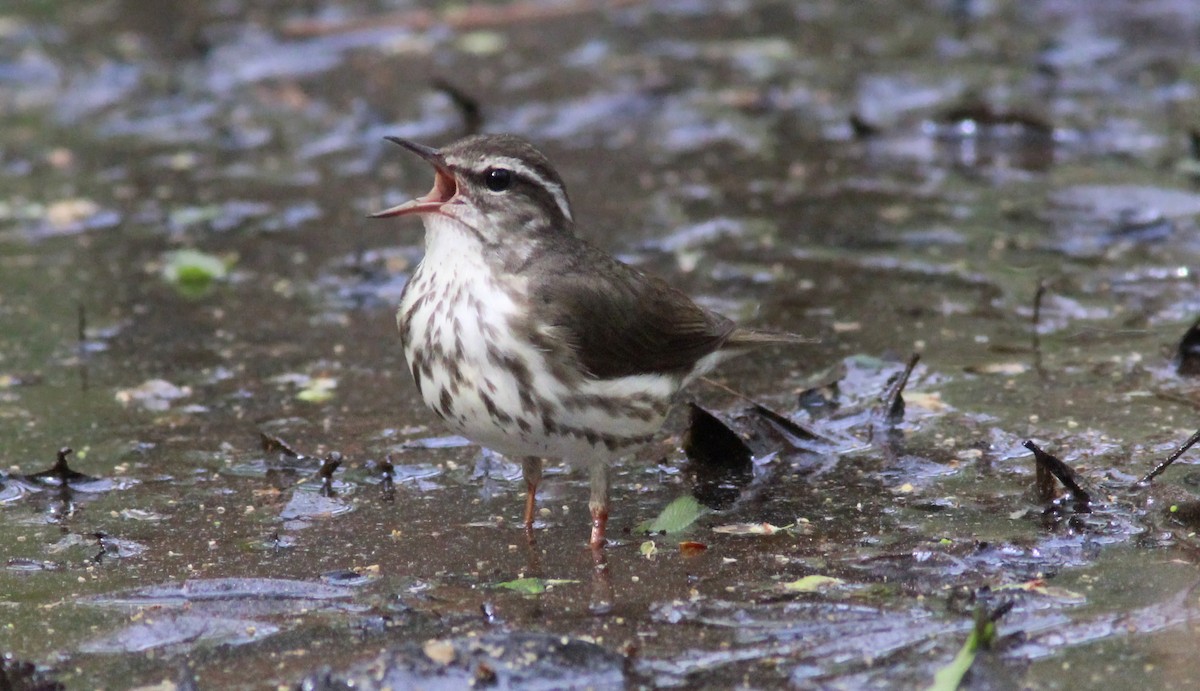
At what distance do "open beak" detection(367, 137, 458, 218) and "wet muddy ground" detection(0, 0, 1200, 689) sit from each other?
110 centimetres

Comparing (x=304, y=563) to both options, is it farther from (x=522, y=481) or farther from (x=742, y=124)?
(x=742, y=124)

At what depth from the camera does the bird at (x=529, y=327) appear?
A: 5258 mm

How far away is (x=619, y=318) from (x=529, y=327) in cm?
48

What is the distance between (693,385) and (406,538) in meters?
1.93

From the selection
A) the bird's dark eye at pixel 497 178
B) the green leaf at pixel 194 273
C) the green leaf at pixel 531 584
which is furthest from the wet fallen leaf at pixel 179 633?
the green leaf at pixel 194 273

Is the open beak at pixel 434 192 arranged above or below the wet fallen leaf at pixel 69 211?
above

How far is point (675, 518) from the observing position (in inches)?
219

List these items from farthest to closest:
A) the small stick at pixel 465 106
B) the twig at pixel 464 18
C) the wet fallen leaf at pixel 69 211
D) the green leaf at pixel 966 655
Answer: the twig at pixel 464 18 → the small stick at pixel 465 106 → the wet fallen leaf at pixel 69 211 → the green leaf at pixel 966 655

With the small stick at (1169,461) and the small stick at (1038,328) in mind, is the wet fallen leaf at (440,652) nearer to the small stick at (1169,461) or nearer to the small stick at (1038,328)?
the small stick at (1169,461)

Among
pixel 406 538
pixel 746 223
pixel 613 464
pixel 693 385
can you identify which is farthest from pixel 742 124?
pixel 406 538

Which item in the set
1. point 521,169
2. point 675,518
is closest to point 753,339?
point 675,518

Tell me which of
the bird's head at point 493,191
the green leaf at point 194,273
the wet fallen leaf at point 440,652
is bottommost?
the green leaf at point 194,273

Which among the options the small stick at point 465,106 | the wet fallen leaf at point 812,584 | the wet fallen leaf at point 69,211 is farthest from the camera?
the small stick at point 465,106

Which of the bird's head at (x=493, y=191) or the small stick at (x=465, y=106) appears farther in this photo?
the small stick at (x=465, y=106)
